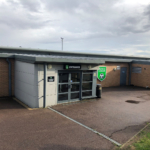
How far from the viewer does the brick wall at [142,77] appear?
59.2ft

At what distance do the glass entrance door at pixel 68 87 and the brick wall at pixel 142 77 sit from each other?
1033 cm

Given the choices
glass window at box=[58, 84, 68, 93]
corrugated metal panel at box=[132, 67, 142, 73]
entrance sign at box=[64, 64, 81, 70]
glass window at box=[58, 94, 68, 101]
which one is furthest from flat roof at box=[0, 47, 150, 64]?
glass window at box=[58, 94, 68, 101]

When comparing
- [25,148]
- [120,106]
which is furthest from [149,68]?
[25,148]

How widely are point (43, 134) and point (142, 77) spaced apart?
15264 millimetres

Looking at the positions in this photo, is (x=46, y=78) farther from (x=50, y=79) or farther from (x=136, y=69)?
(x=136, y=69)

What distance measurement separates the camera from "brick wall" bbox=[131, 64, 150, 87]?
710 inches

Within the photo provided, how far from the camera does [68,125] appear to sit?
7.04 meters

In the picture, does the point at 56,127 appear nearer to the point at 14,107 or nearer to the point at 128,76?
the point at 14,107

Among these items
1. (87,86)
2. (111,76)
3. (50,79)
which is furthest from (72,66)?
(111,76)

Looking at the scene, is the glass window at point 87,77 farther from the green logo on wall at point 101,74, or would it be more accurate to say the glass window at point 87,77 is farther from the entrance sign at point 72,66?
the green logo on wall at point 101,74

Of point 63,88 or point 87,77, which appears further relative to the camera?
point 87,77

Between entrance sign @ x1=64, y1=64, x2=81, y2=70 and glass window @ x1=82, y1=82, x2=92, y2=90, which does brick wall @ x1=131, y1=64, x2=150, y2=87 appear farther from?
entrance sign @ x1=64, y1=64, x2=81, y2=70

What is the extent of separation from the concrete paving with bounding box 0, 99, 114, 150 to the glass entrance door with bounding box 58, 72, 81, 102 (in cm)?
201

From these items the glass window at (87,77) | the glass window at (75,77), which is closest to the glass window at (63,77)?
the glass window at (75,77)
